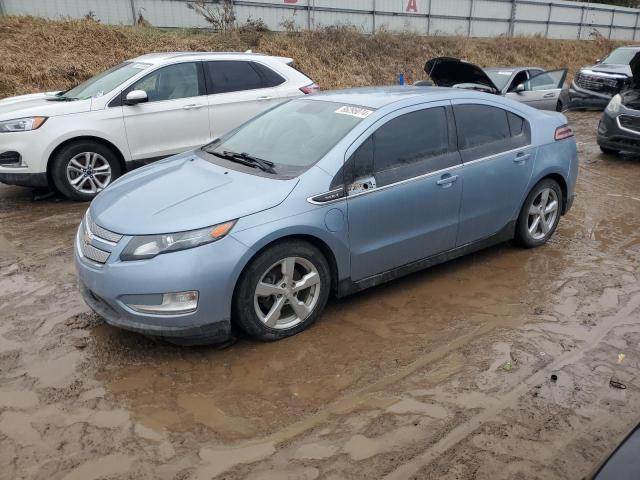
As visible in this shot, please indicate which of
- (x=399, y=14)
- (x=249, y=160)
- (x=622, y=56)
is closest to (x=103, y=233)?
(x=249, y=160)

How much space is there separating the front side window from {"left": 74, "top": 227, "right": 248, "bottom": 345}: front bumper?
4173mm

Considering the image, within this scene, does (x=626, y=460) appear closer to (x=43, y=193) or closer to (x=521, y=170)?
(x=521, y=170)

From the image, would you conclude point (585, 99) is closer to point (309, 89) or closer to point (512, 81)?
point (512, 81)

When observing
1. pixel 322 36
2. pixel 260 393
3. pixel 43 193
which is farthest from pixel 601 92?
pixel 260 393

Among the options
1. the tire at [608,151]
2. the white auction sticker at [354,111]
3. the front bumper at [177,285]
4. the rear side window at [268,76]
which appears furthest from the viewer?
the tire at [608,151]

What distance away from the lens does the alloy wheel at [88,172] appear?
6828 millimetres

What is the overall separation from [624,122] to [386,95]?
652 centimetres

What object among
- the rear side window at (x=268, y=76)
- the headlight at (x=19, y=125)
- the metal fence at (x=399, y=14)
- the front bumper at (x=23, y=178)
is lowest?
the front bumper at (x=23, y=178)

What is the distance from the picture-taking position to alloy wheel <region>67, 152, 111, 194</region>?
22.4 ft

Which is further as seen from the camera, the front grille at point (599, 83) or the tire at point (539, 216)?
the front grille at point (599, 83)

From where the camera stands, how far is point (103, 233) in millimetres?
3615

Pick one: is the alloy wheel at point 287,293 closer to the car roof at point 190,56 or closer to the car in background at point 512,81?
the car roof at point 190,56

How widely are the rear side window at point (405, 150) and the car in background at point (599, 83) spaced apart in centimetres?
1197

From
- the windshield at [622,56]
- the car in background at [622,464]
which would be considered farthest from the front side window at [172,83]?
the windshield at [622,56]
